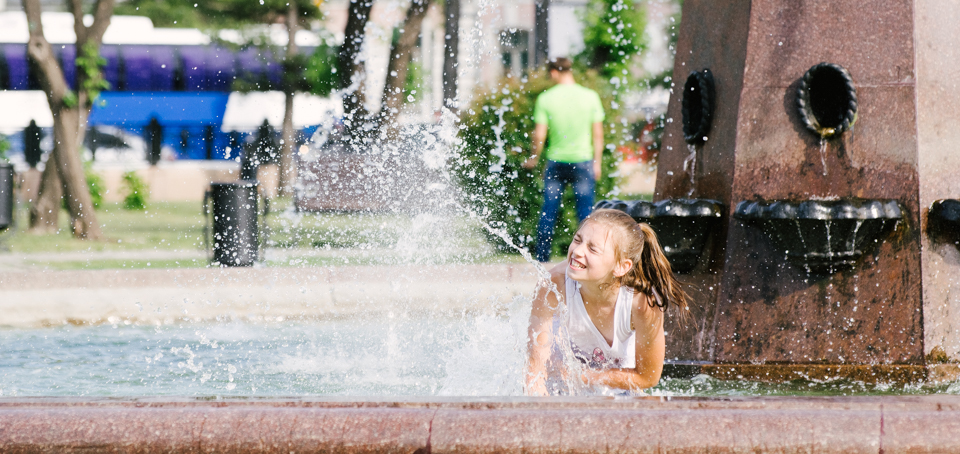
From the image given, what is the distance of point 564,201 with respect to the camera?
378 inches

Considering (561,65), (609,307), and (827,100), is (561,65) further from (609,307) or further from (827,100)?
(609,307)

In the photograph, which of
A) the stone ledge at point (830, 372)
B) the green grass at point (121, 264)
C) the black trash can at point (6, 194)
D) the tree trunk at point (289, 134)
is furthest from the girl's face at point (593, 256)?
the tree trunk at point (289, 134)

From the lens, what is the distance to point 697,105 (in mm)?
4926

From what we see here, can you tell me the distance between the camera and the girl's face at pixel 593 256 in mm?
3430

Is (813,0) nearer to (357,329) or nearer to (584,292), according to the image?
(584,292)

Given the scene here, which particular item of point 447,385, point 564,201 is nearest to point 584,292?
point 447,385

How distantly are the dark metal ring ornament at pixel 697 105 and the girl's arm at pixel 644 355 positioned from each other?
59.1 inches

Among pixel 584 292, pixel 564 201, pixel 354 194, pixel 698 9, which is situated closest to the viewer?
pixel 584 292

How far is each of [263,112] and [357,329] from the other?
85.6 feet

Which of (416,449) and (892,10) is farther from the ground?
(892,10)

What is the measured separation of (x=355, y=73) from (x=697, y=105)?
12.3 m

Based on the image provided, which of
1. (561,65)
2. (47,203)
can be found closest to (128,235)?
(47,203)

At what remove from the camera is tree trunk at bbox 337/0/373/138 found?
1633 centimetres

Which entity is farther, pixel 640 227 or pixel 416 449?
pixel 640 227
